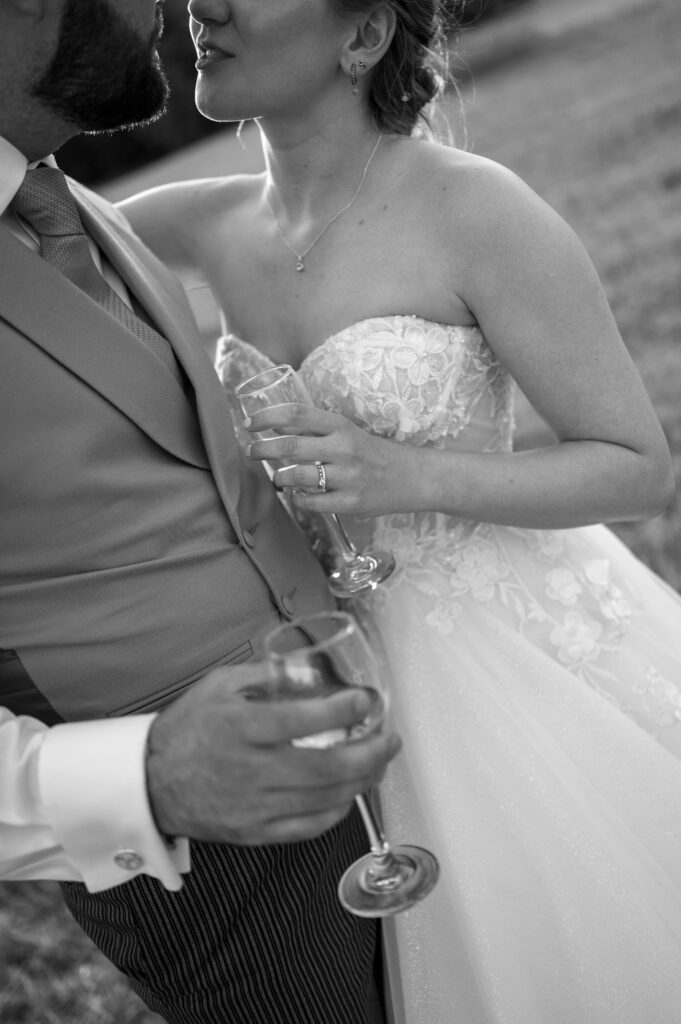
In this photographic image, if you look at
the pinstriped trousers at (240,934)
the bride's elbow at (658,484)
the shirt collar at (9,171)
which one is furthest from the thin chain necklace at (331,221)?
the pinstriped trousers at (240,934)

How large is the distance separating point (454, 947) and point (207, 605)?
0.91 m

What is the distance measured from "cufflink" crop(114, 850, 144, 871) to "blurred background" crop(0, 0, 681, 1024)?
1.91 meters

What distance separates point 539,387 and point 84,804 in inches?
50.3

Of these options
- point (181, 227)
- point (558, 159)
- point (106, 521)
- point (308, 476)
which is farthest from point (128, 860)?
point (558, 159)

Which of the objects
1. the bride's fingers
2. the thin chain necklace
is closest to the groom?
the bride's fingers

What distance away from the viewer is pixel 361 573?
2.34 metres

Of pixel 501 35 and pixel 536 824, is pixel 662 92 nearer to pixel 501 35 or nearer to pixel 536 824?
pixel 501 35

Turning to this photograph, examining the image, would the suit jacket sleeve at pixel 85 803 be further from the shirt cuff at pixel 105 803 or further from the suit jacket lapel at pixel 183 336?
the suit jacket lapel at pixel 183 336

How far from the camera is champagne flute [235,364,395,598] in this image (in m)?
2.05

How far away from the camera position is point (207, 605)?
202 centimetres

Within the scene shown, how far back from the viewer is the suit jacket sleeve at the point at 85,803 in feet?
5.50

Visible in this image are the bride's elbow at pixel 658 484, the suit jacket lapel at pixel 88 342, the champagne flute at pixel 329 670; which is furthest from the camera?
the bride's elbow at pixel 658 484

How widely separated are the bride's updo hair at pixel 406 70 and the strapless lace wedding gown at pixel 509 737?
22.3 inches

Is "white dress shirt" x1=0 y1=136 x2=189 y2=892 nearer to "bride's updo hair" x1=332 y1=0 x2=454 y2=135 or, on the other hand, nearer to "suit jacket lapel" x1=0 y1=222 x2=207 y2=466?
"suit jacket lapel" x1=0 y1=222 x2=207 y2=466
